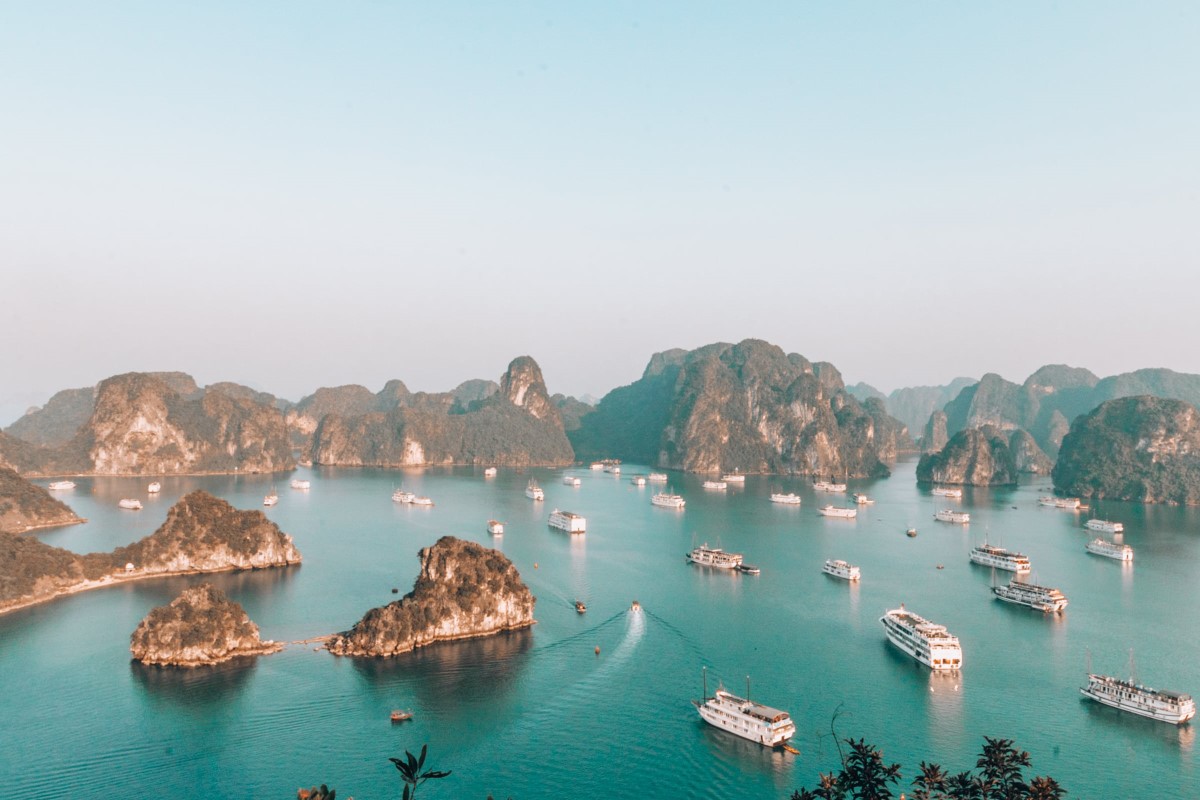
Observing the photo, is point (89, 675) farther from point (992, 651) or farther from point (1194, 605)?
point (1194, 605)

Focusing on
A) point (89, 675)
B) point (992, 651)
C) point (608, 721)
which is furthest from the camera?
point (992, 651)

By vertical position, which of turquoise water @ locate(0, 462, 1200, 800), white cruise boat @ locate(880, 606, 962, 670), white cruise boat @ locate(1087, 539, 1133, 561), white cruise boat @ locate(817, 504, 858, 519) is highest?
white cruise boat @ locate(817, 504, 858, 519)

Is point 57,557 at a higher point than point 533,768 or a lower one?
higher

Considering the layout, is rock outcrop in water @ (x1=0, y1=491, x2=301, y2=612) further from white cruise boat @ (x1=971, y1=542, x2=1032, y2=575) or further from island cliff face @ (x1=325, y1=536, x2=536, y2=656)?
white cruise boat @ (x1=971, y1=542, x2=1032, y2=575)

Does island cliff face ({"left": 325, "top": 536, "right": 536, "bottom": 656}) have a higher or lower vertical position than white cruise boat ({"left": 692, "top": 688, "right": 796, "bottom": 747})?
higher

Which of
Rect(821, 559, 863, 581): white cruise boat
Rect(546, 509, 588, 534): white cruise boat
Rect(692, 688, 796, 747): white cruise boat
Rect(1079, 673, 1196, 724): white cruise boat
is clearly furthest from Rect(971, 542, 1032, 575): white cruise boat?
Rect(692, 688, 796, 747): white cruise boat

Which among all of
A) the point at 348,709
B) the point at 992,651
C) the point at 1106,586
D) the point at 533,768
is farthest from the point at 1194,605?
the point at 348,709

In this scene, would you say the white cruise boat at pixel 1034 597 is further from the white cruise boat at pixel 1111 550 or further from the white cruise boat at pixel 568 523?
the white cruise boat at pixel 568 523

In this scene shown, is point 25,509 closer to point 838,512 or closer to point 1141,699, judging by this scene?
point 838,512
